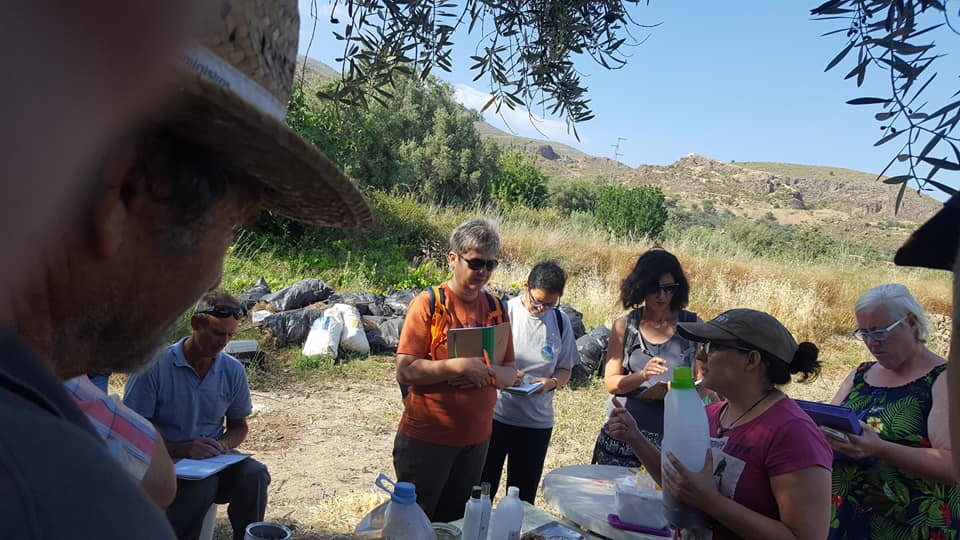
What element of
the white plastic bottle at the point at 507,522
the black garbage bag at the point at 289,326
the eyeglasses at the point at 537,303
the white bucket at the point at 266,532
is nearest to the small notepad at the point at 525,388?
the eyeglasses at the point at 537,303

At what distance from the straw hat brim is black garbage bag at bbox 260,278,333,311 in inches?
315

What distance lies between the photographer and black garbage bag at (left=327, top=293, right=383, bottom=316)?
9273 millimetres

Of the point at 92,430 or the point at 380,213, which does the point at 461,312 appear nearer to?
the point at 92,430

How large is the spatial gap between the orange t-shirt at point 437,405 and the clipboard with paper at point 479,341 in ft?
0.42

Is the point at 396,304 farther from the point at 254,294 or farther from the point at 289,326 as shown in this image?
the point at 254,294

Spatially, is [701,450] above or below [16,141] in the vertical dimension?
below

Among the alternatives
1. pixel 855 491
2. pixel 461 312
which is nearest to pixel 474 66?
pixel 461 312

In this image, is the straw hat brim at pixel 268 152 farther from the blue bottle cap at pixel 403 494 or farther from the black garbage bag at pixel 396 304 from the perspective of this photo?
the black garbage bag at pixel 396 304

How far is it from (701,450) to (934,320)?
11.5m

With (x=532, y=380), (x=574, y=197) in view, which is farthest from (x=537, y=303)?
(x=574, y=197)

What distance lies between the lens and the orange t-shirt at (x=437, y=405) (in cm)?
371

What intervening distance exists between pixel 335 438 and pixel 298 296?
10.7ft

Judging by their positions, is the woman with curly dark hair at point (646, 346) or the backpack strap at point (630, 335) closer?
the woman with curly dark hair at point (646, 346)

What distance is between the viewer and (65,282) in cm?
63
